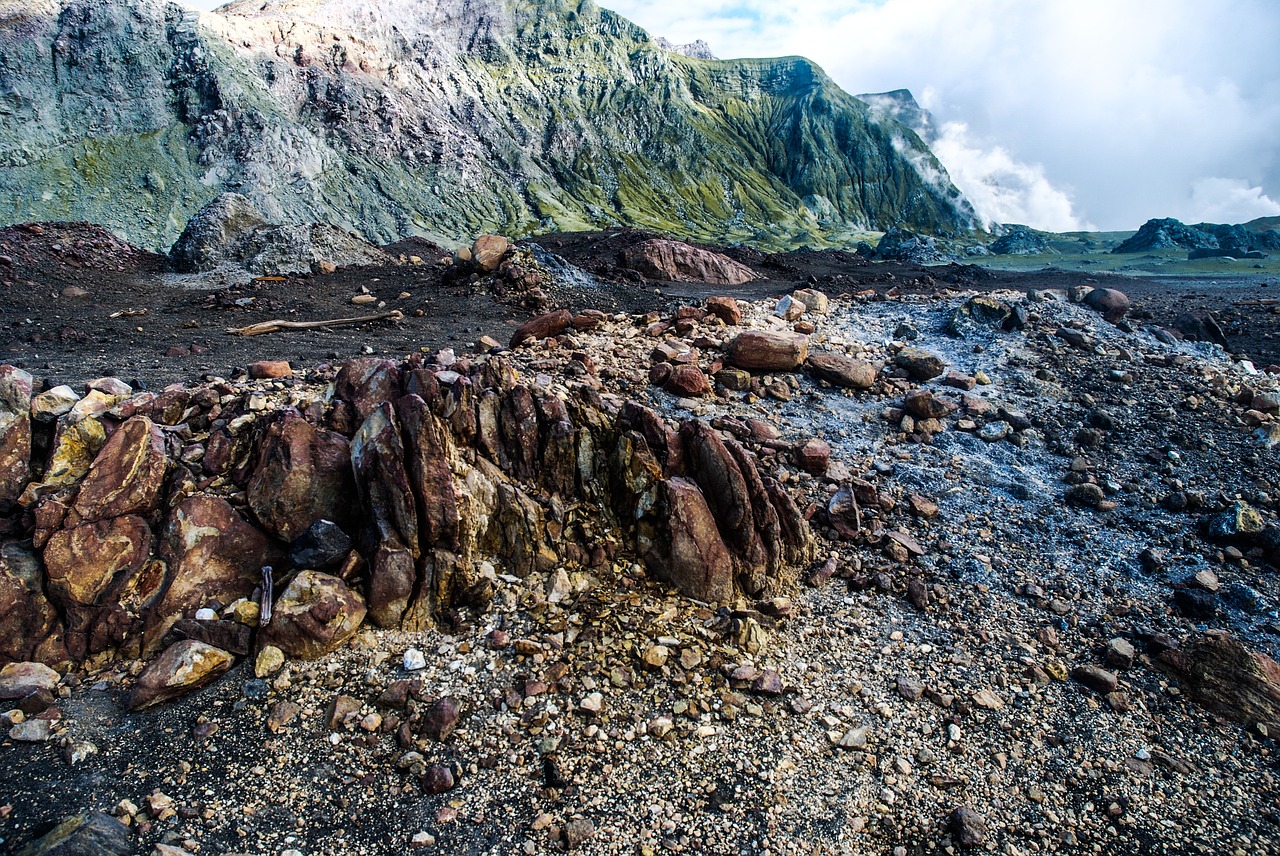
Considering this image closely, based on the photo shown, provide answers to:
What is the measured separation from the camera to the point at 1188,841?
4.80 metres

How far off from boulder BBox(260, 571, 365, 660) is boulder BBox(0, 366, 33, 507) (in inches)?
119

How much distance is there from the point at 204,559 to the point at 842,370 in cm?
1071

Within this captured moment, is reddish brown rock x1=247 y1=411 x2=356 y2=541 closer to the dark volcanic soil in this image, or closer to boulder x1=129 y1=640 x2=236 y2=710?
boulder x1=129 y1=640 x2=236 y2=710

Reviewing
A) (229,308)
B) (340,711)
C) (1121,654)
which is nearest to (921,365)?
(1121,654)

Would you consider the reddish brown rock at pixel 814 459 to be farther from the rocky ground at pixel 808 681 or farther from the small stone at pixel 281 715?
the small stone at pixel 281 715

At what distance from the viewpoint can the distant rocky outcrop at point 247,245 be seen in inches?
898

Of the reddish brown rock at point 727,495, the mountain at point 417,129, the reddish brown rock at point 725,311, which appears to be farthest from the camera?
the mountain at point 417,129

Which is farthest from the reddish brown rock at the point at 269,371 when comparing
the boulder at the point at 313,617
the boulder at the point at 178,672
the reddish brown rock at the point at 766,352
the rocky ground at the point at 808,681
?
the reddish brown rock at the point at 766,352

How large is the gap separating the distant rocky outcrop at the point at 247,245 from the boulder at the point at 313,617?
2025 centimetres

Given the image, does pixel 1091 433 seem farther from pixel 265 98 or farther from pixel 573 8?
pixel 573 8

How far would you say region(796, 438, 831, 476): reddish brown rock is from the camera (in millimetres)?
9117

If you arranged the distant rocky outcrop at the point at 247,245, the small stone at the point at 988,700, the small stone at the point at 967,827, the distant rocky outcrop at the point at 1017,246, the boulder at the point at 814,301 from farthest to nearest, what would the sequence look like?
the distant rocky outcrop at the point at 1017,246, the distant rocky outcrop at the point at 247,245, the boulder at the point at 814,301, the small stone at the point at 988,700, the small stone at the point at 967,827

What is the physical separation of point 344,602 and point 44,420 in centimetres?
404

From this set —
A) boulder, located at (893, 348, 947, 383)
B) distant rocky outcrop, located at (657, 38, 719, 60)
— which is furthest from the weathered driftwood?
distant rocky outcrop, located at (657, 38, 719, 60)
